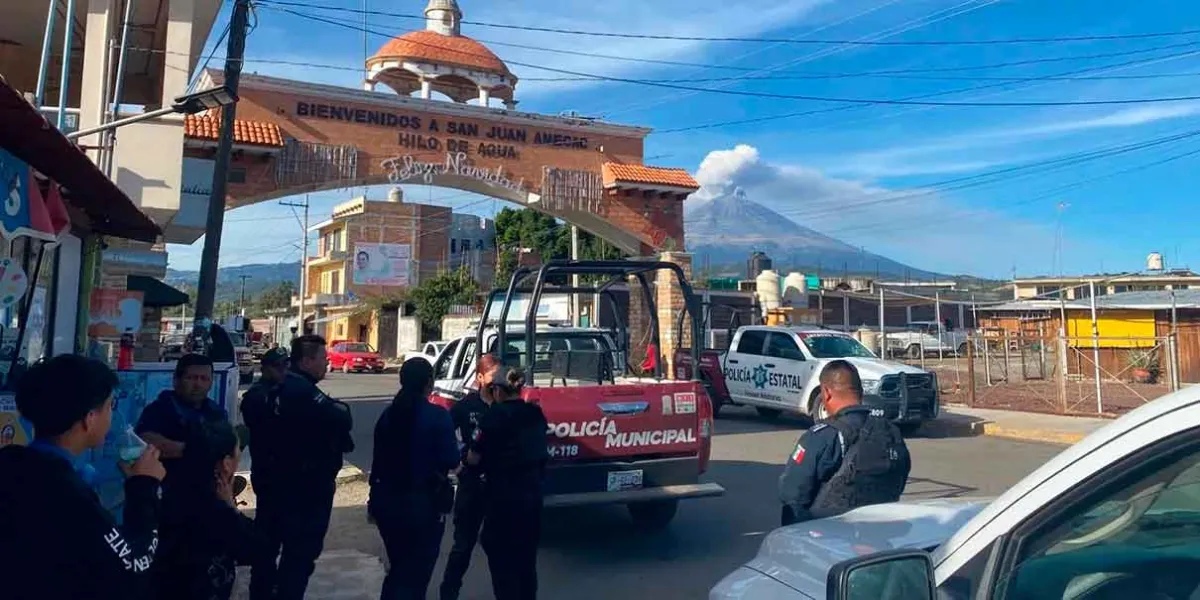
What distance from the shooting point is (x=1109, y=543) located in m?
1.93

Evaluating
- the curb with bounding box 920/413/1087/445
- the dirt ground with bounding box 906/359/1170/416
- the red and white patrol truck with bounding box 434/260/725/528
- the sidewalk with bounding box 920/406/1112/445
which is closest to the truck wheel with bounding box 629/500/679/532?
the red and white patrol truck with bounding box 434/260/725/528

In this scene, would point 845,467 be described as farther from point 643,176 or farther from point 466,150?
point 643,176

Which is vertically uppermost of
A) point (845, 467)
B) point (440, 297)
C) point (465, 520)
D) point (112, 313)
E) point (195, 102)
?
point (440, 297)

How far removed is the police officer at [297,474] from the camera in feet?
14.9

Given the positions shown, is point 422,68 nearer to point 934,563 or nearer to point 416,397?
point 416,397

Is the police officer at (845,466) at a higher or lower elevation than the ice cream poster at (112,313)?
lower

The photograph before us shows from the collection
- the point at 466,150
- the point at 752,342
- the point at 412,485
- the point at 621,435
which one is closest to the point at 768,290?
the point at 752,342

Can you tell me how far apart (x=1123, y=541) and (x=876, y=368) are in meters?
13.6

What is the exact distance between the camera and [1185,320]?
1014 inches

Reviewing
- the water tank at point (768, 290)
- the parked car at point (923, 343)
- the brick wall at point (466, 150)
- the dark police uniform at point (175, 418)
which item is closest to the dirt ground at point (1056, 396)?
the water tank at point (768, 290)

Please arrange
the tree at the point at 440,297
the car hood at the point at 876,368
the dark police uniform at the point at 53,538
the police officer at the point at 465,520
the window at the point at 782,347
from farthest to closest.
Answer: the tree at the point at 440,297 → the window at the point at 782,347 → the car hood at the point at 876,368 → the police officer at the point at 465,520 → the dark police uniform at the point at 53,538

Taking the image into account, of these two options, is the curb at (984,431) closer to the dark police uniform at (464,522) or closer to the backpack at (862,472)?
the backpack at (862,472)

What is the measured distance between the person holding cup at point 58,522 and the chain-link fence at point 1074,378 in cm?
1591

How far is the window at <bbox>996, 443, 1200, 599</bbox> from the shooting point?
1.63 meters
